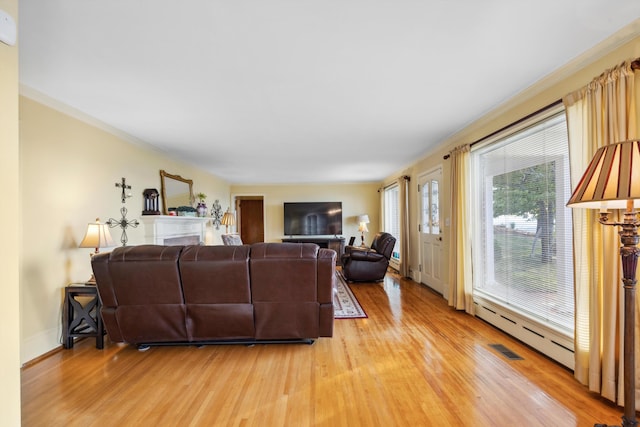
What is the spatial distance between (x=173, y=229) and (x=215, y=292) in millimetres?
2751

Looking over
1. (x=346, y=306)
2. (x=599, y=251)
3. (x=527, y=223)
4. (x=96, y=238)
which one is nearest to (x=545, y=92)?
(x=527, y=223)

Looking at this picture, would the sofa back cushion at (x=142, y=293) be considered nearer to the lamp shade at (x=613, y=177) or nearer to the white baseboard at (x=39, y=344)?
the white baseboard at (x=39, y=344)

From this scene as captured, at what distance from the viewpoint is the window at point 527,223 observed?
2387mm

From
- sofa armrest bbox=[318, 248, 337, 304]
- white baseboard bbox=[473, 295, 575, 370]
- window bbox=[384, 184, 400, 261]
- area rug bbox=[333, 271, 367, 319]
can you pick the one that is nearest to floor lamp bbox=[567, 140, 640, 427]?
white baseboard bbox=[473, 295, 575, 370]

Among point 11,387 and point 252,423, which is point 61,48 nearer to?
point 11,387

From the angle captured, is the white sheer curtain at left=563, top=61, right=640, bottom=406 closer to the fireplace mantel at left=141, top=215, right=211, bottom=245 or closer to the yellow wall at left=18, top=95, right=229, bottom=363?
the yellow wall at left=18, top=95, right=229, bottom=363

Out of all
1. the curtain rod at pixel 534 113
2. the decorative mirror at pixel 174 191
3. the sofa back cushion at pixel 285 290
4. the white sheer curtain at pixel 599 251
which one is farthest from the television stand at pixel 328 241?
the white sheer curtain at pixel 599 251

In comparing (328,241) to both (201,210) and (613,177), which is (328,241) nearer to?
(201,210)

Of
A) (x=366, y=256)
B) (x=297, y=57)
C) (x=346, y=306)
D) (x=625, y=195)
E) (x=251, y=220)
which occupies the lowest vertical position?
(x=346, y=306)

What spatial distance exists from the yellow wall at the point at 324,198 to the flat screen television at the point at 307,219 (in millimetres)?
257

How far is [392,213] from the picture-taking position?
7688mm

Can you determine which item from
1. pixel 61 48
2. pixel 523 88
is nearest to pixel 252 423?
pixel 61 48

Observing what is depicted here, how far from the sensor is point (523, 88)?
260 centimetres

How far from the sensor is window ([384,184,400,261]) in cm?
727
